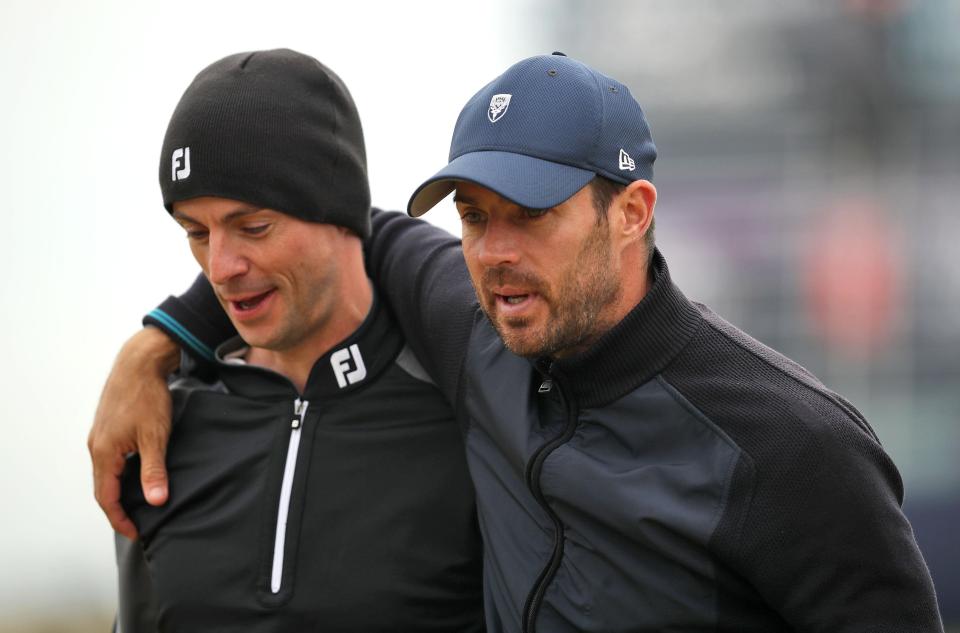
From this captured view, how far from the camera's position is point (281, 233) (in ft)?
7.11

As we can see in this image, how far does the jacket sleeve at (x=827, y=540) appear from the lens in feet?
5.33

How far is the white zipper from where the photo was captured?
6.86 feet

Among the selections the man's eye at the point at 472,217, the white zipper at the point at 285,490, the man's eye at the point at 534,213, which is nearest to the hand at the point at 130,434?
the white zipper at the point at 285,490

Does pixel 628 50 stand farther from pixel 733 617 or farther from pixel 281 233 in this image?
pixel 733 617

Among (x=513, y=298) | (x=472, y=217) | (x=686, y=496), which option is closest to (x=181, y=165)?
(x=472, y=217)

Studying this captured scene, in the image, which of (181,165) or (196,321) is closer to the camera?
(181,165)

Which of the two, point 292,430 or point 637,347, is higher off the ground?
point 637,347

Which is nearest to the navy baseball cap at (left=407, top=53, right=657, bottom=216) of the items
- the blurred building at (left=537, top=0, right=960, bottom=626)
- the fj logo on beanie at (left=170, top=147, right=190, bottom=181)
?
the fj logo on beanie at (left=170, top=147, right=190, bottom=181)

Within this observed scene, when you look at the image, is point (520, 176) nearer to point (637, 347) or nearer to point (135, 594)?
point (637, 347)

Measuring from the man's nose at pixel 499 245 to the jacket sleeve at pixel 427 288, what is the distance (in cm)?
32

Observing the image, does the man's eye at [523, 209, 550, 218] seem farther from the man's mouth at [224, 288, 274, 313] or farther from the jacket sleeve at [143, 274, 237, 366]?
the jacket sleeve at [143, 274, 237, 366]

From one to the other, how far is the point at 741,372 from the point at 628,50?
21.5 feet

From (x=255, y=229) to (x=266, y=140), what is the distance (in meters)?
0.16

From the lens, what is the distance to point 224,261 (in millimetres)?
2119
